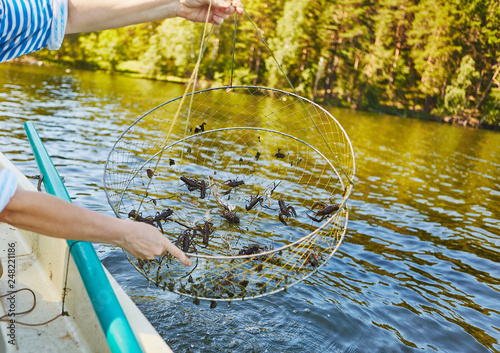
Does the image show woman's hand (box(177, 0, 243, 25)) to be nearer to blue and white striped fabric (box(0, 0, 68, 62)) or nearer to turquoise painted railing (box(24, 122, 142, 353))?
blue and white striped fabric (box(0, 0, 68, 62))

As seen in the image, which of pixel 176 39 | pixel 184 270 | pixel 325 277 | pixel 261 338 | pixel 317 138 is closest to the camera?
pixel 261 338

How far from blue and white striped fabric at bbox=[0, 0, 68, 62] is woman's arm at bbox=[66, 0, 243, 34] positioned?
223 mm

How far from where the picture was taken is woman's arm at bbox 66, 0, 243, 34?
2.44 metres

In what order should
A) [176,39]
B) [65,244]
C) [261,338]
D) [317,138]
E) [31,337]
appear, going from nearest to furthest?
[31,337]
[65,244]
[261,338]
[317,138]
[176,39]

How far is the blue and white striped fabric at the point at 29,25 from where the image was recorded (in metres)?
1.80

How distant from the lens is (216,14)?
10.1 ft

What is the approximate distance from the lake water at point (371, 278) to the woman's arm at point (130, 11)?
243cm

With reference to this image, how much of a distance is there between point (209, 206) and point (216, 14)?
258 cm

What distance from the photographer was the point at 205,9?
3082mm

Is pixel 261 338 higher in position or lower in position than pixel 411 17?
lower

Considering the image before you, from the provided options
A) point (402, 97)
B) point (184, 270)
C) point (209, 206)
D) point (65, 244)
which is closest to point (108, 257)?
point (184, 270)

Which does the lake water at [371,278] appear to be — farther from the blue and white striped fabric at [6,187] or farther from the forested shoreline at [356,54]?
the forested shoreline at [356,54]

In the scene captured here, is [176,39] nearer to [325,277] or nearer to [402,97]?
[402,97]

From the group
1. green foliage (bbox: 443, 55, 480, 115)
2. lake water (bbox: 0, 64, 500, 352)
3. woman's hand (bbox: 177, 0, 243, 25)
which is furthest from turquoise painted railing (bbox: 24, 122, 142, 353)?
green foliage (bbox: 443, 55, 480, 115)
